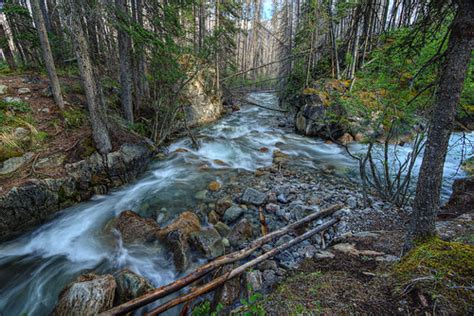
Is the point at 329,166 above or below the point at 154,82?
below

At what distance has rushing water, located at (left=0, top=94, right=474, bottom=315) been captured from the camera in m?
3.94

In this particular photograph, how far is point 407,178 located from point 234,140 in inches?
330

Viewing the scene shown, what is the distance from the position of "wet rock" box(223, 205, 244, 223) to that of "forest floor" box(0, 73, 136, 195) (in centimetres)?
434

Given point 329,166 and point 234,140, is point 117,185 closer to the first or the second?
point 234,140

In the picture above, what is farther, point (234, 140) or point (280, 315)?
point (234, 140)

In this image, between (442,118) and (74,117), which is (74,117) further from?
(442,118)

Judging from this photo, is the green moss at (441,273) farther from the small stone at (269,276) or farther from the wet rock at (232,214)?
the wet rock at (232,214)

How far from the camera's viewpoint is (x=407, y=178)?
4559 millimetres

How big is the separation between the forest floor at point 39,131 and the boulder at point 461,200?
9084mm

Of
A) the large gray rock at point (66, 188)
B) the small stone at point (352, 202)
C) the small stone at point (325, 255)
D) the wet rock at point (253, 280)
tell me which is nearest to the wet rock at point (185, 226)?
the wet rock at point (253, 280)

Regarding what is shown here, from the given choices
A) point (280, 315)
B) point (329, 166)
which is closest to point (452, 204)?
point (329, 166)

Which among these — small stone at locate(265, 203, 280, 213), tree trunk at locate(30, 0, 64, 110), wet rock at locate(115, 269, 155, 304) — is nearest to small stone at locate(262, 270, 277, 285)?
wet rock at locate(115, 269, 155, 304)

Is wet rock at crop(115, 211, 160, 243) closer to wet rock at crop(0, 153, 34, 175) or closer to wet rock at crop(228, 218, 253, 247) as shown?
wet rock at crop(228, 218, 253, 247)

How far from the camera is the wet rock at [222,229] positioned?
491cm
